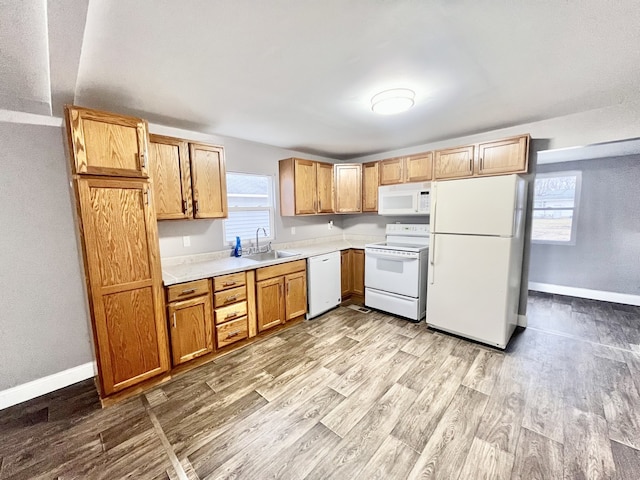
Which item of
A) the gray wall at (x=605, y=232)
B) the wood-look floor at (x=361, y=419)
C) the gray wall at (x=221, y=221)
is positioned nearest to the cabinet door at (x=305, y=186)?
the gray wall at (x=221, y=221)

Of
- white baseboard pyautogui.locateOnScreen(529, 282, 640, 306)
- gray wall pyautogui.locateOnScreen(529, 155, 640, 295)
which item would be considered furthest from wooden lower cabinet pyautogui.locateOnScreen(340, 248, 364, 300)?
gray wall pyautogui.locateOnScreen(529, 155, 640, 295)

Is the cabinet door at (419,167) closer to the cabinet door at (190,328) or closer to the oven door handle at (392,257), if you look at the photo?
the oven door handle at (392,257)

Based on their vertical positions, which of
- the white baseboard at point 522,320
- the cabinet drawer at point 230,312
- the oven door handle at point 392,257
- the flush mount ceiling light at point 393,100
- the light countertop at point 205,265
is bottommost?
the white baseboard at point 522,320

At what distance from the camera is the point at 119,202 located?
1.98 metres

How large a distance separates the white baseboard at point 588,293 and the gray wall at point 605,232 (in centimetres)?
6

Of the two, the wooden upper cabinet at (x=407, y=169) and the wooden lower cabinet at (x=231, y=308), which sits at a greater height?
the wooden upper cabinet at (x=407, y=169)

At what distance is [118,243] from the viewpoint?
199cm

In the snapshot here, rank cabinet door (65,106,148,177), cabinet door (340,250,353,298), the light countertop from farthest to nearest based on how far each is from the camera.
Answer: cabinet door (340,250,353,298)
the light countertop
cabinet door (65,106,148,177)

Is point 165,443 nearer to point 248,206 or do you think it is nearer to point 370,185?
point 248,206

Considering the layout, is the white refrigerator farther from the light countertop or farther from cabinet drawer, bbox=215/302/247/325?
cabinet drawer, bbox=215/302/247/325

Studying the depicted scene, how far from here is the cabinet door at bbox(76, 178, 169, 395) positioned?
1895mm

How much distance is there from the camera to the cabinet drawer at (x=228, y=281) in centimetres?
256

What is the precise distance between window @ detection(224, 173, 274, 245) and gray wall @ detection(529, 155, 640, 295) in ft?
15.9

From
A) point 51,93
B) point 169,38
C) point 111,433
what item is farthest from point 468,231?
point 51,93
